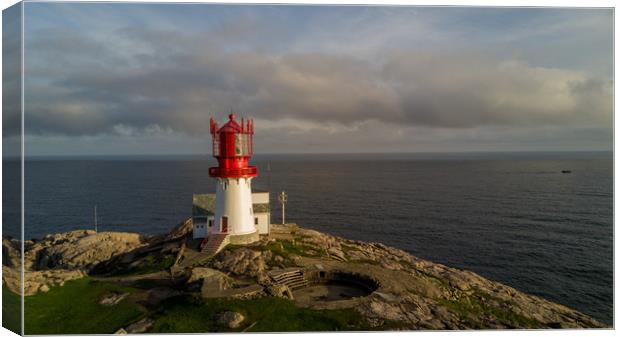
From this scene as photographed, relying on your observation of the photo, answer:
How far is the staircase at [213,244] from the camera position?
27.0 m

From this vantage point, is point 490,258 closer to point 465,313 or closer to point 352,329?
point 465,313

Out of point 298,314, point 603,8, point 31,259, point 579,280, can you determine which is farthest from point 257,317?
point 579,280

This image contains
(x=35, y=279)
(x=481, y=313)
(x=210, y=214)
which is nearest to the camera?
(x=481, y=313)

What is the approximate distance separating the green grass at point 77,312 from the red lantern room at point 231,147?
392 inches

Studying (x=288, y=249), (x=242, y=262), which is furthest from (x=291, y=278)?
(x=288, y=249)

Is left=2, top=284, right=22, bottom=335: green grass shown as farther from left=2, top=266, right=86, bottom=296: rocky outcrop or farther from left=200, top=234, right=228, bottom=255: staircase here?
left=200, top=234, right=228, bottom=255: staircase

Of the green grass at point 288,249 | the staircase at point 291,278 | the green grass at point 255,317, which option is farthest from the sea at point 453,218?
the green grass at point 288,249

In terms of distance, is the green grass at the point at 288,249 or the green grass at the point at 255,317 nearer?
the green grass at the point at 255,317

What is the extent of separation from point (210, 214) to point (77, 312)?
13864mm

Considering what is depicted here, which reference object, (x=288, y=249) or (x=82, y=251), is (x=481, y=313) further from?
(x=82, y=251)

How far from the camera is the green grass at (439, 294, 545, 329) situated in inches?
733

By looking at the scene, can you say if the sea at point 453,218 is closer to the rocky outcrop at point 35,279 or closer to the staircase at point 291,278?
the rocky outcrop at point 35,279

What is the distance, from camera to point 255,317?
17.3m

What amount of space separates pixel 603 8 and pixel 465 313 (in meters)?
15.7
